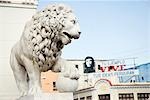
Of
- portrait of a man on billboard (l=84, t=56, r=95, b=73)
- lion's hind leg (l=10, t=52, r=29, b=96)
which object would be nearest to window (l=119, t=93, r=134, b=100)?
portrait of a man on billboard (l=84, t=56, r=95, b=73)

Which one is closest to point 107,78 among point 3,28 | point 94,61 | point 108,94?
point 108,94

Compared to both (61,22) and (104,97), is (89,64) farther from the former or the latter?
(61,22)

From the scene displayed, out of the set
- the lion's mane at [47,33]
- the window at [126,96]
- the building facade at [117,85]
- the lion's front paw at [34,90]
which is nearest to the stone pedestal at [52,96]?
the lion's front paw at [34,90]

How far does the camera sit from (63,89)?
2.79 metres

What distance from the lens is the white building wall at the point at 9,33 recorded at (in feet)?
11.9

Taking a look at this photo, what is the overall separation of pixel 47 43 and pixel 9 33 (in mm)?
1042

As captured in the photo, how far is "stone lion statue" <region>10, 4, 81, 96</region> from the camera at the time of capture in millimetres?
2783

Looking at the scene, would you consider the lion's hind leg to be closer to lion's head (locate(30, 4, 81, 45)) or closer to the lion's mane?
the lion's mane

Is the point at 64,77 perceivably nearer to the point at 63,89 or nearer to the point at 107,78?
the point at 63,89

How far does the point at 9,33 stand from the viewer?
12.4ft

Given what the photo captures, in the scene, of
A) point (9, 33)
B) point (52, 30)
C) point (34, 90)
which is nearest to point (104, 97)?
point (9, 33)

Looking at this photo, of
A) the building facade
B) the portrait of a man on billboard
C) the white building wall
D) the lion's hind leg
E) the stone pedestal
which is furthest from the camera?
the portrait of a man on billboard

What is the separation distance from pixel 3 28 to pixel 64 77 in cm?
125

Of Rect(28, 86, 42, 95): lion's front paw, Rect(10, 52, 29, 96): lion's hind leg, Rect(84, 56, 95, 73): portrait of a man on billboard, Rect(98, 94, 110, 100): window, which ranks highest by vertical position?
Rect(84, 56, 95, 73): portrait of a man on billboard
